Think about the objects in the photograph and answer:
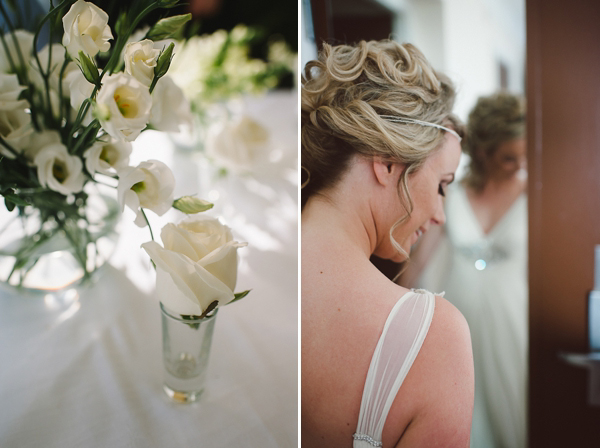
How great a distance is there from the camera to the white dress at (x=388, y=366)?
1.28ft

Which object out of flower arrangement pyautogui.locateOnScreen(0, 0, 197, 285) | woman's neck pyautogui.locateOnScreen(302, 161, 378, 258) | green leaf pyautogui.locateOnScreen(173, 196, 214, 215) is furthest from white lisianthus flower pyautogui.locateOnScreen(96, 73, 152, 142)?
woman's neck pyautogui.locateOnScreen(302, 161, 378, 258)

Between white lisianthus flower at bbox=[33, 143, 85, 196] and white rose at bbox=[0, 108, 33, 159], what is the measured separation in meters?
0.03

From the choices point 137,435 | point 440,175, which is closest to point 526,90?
point 440,175

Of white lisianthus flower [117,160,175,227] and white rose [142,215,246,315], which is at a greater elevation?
white lisianthus flower [117,160,175,227]

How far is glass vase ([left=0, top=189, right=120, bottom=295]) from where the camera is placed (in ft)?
2.19

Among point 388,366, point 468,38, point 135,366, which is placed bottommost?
point 135,366

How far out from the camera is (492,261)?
0.54 meters

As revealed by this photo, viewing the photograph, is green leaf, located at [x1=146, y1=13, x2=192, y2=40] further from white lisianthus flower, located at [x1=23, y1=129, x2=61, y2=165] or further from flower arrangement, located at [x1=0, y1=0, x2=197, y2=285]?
white lisianthus flower, located at [x1=23, y1=129, x2=61, y2=165]

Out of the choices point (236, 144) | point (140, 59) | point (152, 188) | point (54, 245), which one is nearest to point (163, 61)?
point (140, 59)

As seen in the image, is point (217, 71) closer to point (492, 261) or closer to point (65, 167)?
point (65, 167)

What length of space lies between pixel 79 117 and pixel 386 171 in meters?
0.36

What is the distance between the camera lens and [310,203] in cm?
44

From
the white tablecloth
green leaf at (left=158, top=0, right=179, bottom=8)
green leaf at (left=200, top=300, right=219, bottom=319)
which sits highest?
green leaf at (left=158, top=0, right=179, bottom=8)

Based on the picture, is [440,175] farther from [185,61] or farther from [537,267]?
[185,61]
